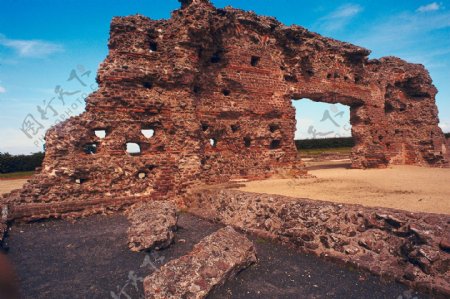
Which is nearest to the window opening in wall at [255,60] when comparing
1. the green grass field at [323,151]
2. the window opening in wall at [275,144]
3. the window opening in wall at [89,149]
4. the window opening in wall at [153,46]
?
the window opening in wall at [275,144]

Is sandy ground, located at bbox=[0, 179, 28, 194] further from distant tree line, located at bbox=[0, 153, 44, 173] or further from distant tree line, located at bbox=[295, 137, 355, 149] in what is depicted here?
distant tree line, located at bbox=[295, 137, 355, 149]

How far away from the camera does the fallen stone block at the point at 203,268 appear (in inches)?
139

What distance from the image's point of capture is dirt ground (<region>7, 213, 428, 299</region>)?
12.3 feet

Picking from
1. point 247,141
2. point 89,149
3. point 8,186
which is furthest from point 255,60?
point 8,186

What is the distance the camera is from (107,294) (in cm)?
382

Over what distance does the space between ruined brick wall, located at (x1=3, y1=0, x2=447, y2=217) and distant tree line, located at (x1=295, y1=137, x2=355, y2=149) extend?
1393 centimetres

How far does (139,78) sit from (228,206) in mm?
4774

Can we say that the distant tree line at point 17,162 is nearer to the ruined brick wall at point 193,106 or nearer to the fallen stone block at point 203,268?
the ruined brick wall at point 193,106

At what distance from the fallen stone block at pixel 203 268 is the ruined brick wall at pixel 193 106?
4898 millimetres

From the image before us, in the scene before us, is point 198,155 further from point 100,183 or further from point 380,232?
point 380,232

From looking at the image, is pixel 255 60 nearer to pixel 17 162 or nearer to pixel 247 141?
pixel 247 141

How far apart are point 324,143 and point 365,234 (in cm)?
2536

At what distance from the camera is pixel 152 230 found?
5582mm

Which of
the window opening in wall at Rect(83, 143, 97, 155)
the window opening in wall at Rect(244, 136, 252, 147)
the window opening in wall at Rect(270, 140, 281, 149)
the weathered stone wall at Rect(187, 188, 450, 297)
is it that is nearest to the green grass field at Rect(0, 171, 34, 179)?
the window opening in wall at Rect(83, 143, 97, 155)
